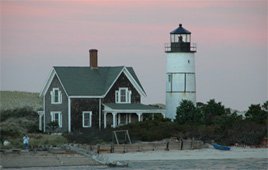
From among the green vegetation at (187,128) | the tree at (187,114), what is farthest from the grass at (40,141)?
the tree at (187,114)

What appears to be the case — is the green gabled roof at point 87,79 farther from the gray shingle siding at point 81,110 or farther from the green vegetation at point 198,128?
the green vegetation at point 198,128

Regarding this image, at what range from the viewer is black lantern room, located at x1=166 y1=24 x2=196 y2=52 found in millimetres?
61906

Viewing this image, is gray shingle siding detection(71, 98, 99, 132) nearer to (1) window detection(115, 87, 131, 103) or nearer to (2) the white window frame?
(2) the white window frame

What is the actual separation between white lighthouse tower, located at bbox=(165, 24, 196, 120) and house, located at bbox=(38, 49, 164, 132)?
181 cm

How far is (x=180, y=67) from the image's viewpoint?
203ft

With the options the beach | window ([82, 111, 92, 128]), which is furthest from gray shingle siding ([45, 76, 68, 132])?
the beach

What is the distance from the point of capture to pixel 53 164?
4125 cm

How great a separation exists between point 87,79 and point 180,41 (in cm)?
630

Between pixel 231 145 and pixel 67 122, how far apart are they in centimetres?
1206

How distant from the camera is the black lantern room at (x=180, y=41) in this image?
61906 millimetres

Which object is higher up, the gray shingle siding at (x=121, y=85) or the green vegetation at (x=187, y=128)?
the gray shingle siding at (x=121, y=85)

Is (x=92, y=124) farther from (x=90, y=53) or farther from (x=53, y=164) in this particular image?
(x=53, y=164)

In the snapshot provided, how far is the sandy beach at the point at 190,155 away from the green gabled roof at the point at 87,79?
520 inches

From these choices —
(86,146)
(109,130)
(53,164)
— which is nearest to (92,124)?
(109,130)
